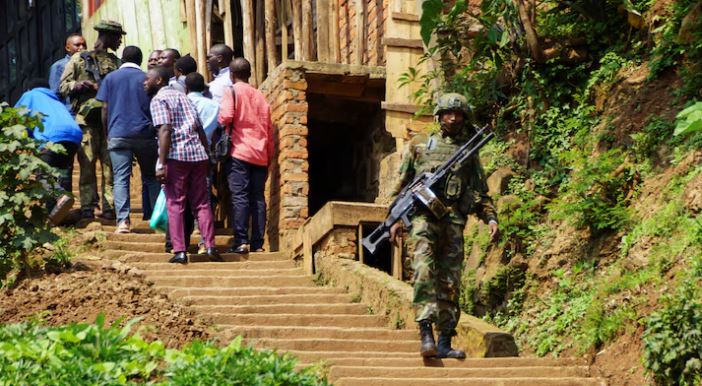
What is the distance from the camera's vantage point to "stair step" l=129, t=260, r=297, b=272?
11984 mm

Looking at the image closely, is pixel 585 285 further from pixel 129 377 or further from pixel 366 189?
pixel 366 189

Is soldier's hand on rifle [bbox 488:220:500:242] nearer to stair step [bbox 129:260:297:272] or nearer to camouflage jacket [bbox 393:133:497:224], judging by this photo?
camouflage jacket [bbox 393:133:497:224]

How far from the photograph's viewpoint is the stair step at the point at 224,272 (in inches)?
465

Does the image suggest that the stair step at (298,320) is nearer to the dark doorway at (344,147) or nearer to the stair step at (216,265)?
the stair step at (216,265)

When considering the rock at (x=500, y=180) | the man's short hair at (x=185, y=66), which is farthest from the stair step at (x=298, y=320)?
the man's short hair at (x=185, y=66)

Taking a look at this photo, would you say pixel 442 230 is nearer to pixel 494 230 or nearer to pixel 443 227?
pixel 443 227

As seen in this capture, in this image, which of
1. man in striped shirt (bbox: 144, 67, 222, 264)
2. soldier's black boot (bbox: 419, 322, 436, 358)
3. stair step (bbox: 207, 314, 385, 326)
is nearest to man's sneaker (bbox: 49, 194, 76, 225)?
man in striped shirt (bbox: 144, 67, 222, 264)

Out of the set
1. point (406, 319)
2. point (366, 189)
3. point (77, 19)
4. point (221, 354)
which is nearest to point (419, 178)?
point (406, 319)

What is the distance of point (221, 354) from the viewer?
855 centimetres

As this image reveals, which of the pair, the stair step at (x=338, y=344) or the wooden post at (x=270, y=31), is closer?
the stair step at (x=338, y=344)

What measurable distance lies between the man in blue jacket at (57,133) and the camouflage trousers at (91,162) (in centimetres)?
17

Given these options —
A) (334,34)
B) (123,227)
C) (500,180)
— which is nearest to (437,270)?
(500,180)

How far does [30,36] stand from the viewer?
26234mm

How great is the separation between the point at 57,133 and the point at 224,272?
2.23 meters
